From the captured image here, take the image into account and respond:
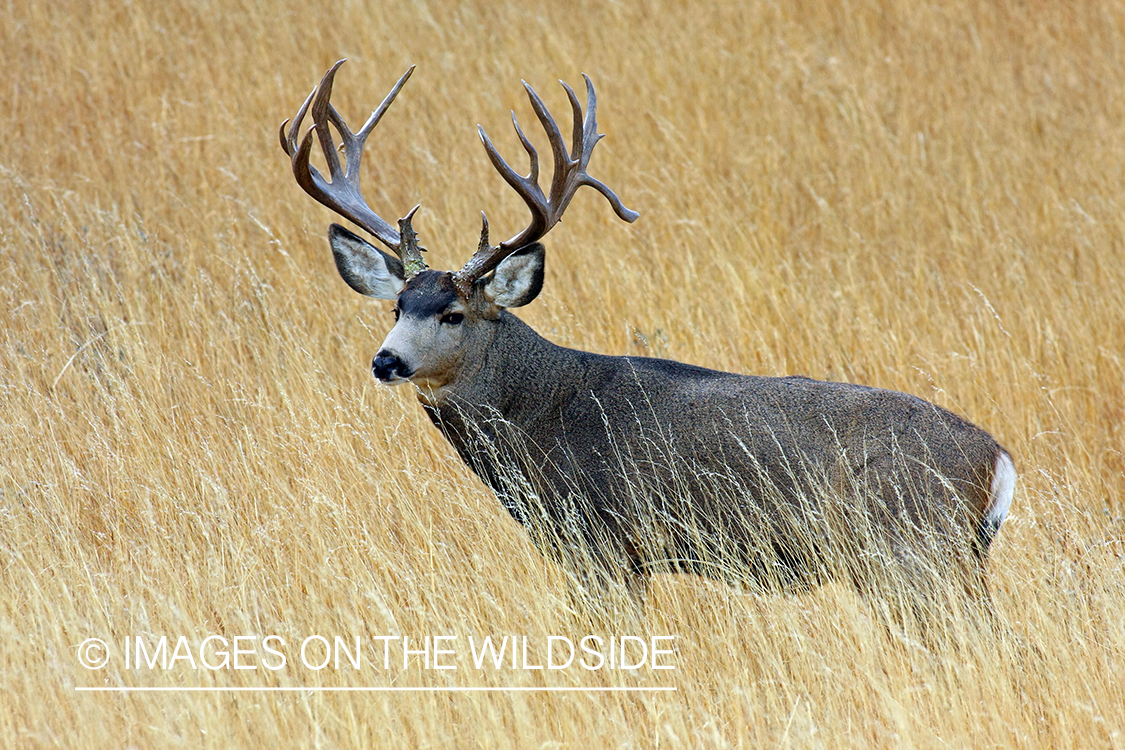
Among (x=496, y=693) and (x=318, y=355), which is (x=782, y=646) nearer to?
(x=496, y=693)

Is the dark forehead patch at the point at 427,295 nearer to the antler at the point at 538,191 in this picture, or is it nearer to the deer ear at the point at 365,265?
the antler at the point at 538,191

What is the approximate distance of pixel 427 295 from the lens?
16.0 ft

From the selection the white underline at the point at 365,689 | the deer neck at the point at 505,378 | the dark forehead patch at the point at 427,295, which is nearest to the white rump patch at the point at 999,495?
the white underline at the point at 365,689

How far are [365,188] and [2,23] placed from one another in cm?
417

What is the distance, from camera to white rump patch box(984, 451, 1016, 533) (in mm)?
4316

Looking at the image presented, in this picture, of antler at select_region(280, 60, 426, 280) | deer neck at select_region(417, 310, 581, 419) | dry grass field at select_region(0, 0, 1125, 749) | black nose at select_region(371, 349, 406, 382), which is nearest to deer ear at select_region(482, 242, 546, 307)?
deer neck at select_region(417, 310, 581, 419)

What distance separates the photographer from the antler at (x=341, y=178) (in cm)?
513

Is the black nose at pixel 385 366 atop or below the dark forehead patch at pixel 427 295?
below

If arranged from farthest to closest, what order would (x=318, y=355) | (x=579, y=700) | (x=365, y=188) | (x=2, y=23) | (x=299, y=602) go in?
(x=2, y=23) < (x=365, y=188) < (x=318, y=355) < (x=299, y=602) < (x=579, y=700)

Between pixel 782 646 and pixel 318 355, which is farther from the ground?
pixel 318 355

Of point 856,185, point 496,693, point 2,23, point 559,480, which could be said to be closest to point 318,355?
point 559,480

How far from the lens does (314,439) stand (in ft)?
17.8

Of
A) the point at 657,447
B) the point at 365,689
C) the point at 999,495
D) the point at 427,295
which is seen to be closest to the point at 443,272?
the point at 427,295

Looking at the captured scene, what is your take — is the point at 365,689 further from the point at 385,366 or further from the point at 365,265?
the point at 365,265
